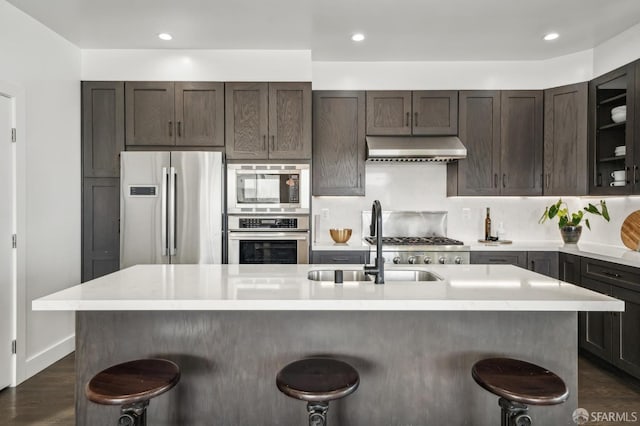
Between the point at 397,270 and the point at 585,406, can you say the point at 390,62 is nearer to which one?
the point at 397,270

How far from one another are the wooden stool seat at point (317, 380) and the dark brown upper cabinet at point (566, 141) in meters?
3.31

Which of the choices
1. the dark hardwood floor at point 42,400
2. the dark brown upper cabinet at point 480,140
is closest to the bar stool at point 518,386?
the dark hardwood floor at point 42,400

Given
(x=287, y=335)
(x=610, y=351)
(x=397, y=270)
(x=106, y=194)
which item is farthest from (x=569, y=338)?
(x=106, y=194)

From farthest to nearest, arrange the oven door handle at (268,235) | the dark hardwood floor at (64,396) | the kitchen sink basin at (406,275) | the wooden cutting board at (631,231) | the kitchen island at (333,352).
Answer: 1. the oven door handle at (268,235)
2. the wooden cutting board at (631,231)
3. the dark hardwood floor at (64,396)
4. the kitchen sink basin at (406,275)
5. the kitchen island at (333,352)

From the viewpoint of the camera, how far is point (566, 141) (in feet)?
12.7

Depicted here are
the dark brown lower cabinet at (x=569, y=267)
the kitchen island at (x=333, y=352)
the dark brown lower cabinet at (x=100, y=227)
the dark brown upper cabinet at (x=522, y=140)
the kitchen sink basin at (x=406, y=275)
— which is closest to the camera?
the kitchen island at (x=333, y=352)

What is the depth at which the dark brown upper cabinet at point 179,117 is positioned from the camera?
3.72 meters

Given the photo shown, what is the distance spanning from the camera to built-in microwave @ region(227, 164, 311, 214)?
145 inches

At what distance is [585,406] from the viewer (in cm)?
260

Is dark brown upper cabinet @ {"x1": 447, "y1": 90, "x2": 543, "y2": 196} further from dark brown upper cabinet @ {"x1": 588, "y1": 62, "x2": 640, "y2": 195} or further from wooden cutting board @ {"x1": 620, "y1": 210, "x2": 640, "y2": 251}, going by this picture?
wooden cutting board @ {"x1": 620, "y1": 210, "x2": 640, "y2": 251}

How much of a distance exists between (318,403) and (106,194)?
10.3 ft

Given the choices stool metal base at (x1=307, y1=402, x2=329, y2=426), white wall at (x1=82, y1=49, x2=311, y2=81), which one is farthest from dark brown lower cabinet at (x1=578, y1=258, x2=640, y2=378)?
white wall at (x1=82, y1=49, x2=311, y2=81)

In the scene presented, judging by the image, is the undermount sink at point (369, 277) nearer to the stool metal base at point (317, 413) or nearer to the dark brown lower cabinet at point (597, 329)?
the stool metal base at point (317, 413)

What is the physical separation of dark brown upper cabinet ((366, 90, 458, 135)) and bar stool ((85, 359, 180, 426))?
3.07m
